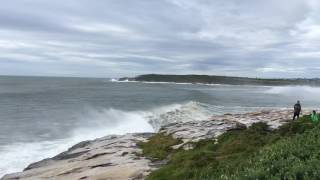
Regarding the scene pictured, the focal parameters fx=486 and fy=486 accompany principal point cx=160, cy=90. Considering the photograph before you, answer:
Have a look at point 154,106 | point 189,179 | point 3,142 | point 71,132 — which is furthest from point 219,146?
point 154,106

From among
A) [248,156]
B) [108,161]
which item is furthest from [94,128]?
[248,156]

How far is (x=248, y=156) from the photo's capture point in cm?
1794

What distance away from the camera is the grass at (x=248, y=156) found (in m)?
11.7

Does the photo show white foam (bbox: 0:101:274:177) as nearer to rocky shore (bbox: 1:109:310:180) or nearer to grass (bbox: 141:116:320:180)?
rocky shore (bbox: 1:109:310:180)

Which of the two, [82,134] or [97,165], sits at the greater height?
[97,165]

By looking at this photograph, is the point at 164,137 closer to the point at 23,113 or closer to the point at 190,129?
the point at 190,129

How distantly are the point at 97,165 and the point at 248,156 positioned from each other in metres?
9.28

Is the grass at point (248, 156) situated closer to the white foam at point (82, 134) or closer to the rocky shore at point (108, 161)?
the rocky shore at point (108, 161)

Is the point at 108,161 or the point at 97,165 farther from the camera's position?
the point at 108,161

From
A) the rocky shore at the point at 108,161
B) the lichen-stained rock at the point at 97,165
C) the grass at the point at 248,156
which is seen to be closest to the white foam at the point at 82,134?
the rocky shore at the point at 108,161

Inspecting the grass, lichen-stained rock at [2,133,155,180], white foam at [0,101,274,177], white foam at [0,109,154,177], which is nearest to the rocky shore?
lichen-stained rock at [2,133,155,180]

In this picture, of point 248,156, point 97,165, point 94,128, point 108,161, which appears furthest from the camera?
point 94,128

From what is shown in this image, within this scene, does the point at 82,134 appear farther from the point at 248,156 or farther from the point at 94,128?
the point at 248,156

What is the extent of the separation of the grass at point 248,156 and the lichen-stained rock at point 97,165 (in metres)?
1.26
